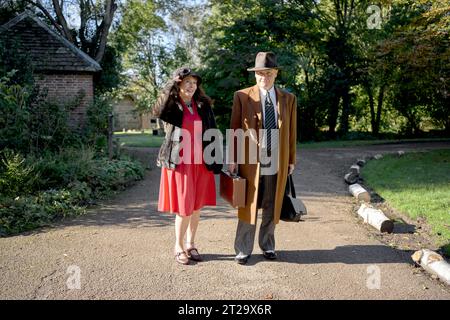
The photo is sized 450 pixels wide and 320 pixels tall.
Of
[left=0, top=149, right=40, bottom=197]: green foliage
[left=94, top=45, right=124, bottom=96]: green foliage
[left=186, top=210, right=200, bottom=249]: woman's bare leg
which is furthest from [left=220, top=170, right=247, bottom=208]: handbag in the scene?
[left=94, top=45, right=124, bottom=96]: green foliage

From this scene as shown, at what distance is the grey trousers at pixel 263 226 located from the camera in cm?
448

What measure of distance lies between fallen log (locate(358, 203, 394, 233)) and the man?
2.11m

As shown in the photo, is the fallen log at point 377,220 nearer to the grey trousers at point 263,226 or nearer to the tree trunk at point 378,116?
the grey trousers at point 263,226

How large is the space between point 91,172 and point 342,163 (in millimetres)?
7731

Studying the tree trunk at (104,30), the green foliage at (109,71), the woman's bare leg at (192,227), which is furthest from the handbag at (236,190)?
the tree trunk at (104,30)

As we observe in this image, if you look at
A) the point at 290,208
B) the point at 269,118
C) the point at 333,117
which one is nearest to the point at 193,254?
the point at 290,208

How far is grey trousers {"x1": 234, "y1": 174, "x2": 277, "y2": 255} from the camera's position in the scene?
448 centimetres

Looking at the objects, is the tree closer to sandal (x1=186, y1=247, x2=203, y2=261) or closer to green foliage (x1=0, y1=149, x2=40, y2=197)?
green foliage (x1=0, y1=149, x2=40, y2=197)

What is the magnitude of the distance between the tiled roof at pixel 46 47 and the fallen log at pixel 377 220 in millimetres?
10176

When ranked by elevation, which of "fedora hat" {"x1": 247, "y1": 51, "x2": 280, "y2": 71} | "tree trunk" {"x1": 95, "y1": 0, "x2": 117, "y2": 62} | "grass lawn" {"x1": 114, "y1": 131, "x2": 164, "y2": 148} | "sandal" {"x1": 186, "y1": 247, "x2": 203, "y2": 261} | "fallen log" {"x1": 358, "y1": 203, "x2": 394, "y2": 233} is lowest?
"sandal" {"x1": 186, "y1": 247, "x2": 203, "y2": 261}

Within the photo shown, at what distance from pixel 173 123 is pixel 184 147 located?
0.92ft

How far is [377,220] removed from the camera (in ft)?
19.3

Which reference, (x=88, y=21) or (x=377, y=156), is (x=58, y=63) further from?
(x=377, y=156)

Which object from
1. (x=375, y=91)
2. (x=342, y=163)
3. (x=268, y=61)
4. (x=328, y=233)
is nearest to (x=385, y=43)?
(x=342, y=163)
